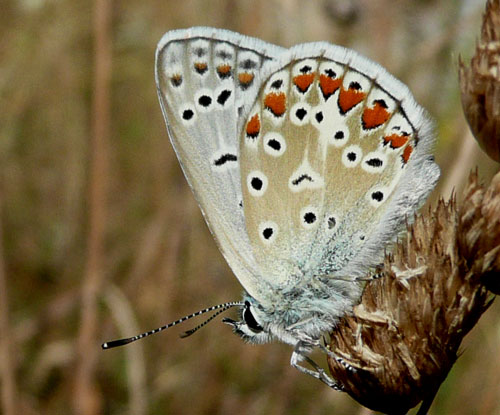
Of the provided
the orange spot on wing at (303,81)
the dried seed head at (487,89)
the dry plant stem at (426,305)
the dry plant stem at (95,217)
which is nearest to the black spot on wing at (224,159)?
the orange spot on wing at (303,81)

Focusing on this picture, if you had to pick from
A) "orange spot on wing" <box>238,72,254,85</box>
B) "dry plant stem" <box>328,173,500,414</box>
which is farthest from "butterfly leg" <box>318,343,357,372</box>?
"orange spot on wing" <box>238,72,254,85</box>

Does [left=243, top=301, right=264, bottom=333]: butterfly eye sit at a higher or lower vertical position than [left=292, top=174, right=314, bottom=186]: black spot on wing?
lower

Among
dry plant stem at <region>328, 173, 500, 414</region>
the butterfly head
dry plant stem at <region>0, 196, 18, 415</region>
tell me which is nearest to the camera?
dry plant stem at <region>328, 173, 500, 414</region>

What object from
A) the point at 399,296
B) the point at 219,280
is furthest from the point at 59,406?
the point at 399,296

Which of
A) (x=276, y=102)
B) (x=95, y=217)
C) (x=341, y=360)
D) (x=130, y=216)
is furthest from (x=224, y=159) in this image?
(x=130, y=216)

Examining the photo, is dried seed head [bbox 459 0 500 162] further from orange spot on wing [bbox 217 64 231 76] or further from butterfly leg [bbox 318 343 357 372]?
orange spot on wing [bbox 217 64 231 76]

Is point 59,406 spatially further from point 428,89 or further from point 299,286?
point 428,89
